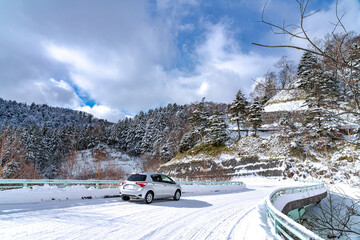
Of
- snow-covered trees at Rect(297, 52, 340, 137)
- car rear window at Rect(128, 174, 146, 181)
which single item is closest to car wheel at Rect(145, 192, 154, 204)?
car rear window at Rect(128, 174, 146, 181)

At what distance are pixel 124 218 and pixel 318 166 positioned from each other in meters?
39.7

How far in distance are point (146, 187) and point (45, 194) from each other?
509cm

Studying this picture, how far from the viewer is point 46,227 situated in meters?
5.45

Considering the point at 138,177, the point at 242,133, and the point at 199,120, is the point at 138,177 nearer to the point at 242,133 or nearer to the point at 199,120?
the point at 242,133

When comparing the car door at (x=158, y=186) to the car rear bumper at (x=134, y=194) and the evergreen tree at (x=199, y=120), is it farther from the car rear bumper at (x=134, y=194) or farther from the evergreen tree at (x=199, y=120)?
the evergreen tree at (x=199, y=120)

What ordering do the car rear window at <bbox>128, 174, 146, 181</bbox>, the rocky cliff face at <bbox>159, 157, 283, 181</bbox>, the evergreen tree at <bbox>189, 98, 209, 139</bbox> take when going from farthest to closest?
the evergreen tree at <bbox>189, 98, 209, 139</bbox> → the rocky cliff face at <bbox>159, 157, 283, 181</bbox> → the car rear window at <bbox>128, 174, 146, 181</bbox>

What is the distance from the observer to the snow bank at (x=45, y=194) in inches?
359

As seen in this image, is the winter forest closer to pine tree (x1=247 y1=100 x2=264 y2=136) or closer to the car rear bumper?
pine tree (x1=247 y1=100 x2=264 y2=136)

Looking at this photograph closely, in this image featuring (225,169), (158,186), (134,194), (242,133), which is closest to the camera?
(134,194)

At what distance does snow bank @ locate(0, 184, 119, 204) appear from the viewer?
9.12 m

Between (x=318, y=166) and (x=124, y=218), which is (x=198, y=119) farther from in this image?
(x=124, y=218)

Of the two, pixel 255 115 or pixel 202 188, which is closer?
pixel 202 188

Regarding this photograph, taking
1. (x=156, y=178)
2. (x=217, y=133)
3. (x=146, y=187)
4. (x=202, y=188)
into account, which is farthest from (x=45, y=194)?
(x=217, y=133)

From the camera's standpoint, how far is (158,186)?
1152 centimetres
